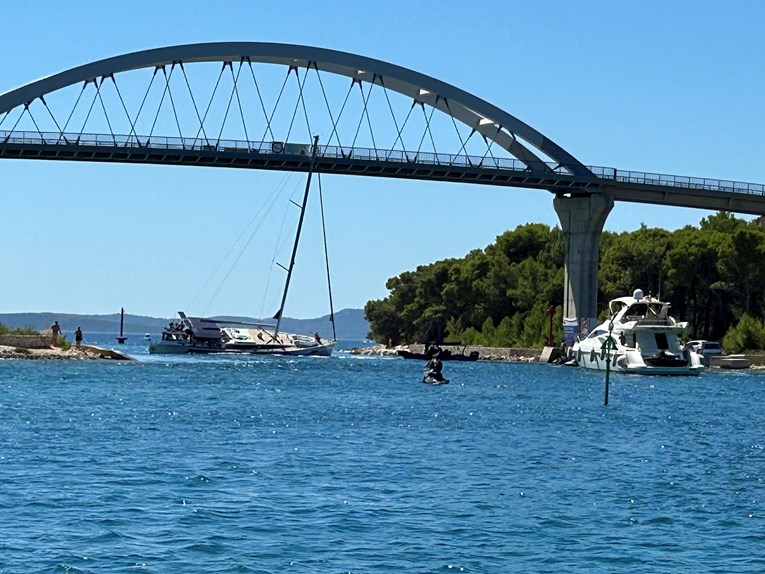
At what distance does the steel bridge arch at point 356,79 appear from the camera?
102 metres

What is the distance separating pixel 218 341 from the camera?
130 metres

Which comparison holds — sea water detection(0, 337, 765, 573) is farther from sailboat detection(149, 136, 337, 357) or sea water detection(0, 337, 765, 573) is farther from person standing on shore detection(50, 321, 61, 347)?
sailboat detection(149, 136, 337, 357)

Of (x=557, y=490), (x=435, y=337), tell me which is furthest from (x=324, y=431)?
(x=435, y=337)

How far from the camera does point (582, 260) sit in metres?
118

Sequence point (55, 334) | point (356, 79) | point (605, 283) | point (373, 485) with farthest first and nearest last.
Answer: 1. point (605, 283)
2. point (356, 79)
3. point (55, 334)
4. point (373, 485)

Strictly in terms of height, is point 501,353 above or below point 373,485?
above

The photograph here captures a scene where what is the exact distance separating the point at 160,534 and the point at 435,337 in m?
140

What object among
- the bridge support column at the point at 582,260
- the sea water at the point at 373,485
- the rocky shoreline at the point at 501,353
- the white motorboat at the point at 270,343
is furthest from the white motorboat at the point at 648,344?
the white motorboat at the point at 270,343

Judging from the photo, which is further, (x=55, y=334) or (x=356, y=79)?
(x=356, y=79)

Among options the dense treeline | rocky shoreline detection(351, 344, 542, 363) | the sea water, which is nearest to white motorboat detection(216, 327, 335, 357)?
rocky shoreline detection(351, 344, 542, 363)

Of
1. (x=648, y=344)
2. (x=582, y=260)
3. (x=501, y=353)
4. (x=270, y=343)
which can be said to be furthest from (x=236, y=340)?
(x=648, y=344)

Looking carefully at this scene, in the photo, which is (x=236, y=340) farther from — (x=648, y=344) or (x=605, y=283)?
(x=648, y=344)

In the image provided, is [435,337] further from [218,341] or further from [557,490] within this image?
[557,490]

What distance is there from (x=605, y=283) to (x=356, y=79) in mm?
35218
